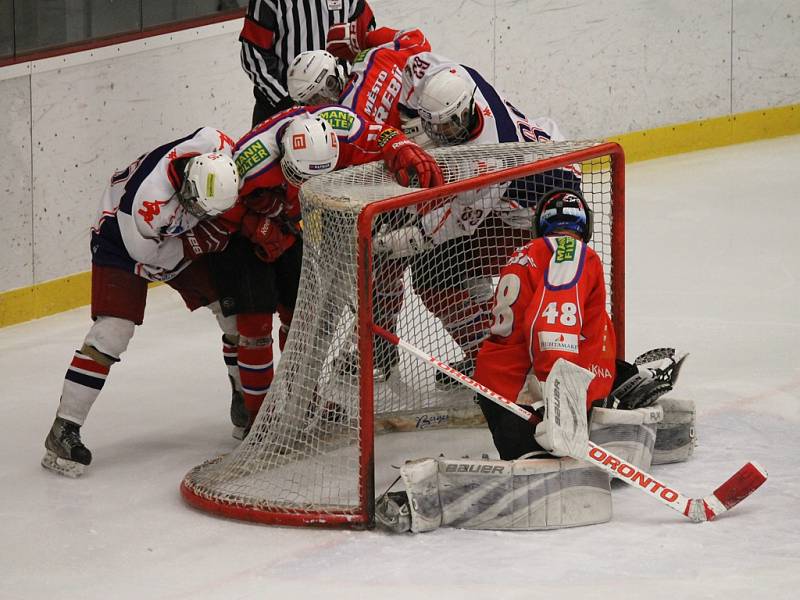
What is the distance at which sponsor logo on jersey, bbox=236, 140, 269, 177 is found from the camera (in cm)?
413

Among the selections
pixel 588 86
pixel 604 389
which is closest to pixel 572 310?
pixel 604 389

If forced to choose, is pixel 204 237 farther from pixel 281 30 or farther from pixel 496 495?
pixel 281 30

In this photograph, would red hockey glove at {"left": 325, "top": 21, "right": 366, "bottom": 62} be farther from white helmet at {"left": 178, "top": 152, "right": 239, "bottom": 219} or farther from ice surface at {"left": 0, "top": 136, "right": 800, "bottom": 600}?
white helmet at {"left": 178, "top": 152, "right": 239, "bottom": 219}

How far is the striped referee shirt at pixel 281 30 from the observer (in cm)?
555

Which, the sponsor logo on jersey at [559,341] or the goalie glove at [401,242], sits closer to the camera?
the sponsor logo on jersey at [559,341]

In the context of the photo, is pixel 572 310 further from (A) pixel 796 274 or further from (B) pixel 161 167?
(A) pixel 796 274

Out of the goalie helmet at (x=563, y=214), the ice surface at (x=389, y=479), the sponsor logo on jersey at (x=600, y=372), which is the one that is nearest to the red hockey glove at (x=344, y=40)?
the ice surface at (x=389, y=479)

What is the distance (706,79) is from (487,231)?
4112 millimetres

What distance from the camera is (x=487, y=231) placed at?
4402mm

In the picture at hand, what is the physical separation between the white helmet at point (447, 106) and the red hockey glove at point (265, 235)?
525 mm

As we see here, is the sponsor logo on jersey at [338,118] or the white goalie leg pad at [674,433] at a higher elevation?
the sponsor logo on jersey at [338,118]

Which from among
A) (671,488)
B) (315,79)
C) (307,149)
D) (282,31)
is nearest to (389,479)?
(671,488)

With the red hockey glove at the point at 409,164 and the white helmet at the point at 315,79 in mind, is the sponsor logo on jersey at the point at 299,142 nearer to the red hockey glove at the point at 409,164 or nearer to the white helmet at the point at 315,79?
the red hockey glove at the point at 409,164

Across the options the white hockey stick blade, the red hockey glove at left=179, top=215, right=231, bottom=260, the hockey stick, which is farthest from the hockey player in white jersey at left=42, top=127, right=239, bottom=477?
the white hockey stick blade
